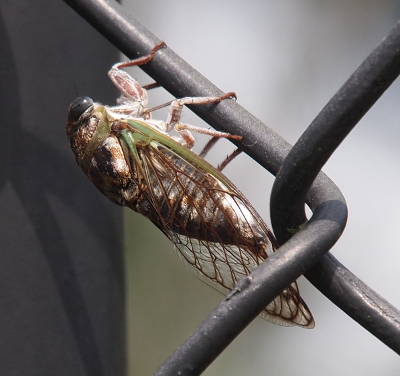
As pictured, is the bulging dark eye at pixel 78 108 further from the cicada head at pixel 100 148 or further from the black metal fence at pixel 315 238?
the black metal fence at pixel 315 238

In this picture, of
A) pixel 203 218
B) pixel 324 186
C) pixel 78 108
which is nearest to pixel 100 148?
pixel 78 108

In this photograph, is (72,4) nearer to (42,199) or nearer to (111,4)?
(111,4)

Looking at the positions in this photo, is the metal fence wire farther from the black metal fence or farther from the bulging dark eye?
the bulging dark eye

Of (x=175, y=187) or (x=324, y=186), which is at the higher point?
(x=324, y=186)

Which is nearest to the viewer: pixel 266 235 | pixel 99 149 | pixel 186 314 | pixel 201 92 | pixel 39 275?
pixel 201 92

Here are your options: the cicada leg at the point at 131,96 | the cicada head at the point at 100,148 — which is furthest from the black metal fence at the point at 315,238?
the cicada leg at the point at 131,96

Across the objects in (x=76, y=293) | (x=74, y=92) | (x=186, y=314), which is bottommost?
(x=186, y=314)

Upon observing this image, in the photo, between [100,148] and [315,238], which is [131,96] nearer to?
[100,148]

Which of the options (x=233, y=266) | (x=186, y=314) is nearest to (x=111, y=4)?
(x=233, y=266)
